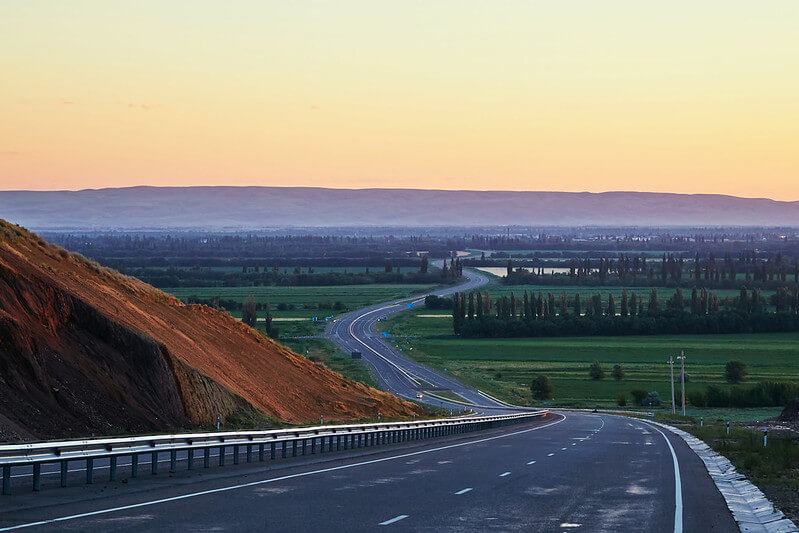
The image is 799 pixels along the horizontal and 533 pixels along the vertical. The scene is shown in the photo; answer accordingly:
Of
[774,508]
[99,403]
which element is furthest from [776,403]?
[774,508]

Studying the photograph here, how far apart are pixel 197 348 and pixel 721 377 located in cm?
9034

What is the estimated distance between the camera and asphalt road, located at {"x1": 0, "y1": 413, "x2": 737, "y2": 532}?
53.7ft

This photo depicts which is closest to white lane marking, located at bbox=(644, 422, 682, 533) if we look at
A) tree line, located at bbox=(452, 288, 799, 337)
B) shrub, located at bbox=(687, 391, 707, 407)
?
shrub, located at bbox=(687, 391, 707, 407)

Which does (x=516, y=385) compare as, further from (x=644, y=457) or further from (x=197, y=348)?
(x=644, y=457)

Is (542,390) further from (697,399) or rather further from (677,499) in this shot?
(677,499)

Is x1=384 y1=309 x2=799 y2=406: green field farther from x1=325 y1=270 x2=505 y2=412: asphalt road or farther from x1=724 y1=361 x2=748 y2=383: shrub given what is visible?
x1=325 y1=270 x2=505 y2=412: asphalt road

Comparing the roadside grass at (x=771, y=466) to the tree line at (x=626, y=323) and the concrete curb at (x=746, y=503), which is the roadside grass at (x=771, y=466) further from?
the tree line at (x=626, y=323)

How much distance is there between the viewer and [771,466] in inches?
1136

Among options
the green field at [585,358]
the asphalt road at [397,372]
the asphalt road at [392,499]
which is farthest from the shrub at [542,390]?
the asphalt road at [392,499]

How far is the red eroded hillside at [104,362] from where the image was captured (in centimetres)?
3259

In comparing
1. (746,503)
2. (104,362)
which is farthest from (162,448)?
(104,362)

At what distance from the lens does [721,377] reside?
126m

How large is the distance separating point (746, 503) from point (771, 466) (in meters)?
8.83

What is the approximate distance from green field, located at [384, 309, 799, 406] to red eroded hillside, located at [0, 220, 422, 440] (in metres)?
63.4
